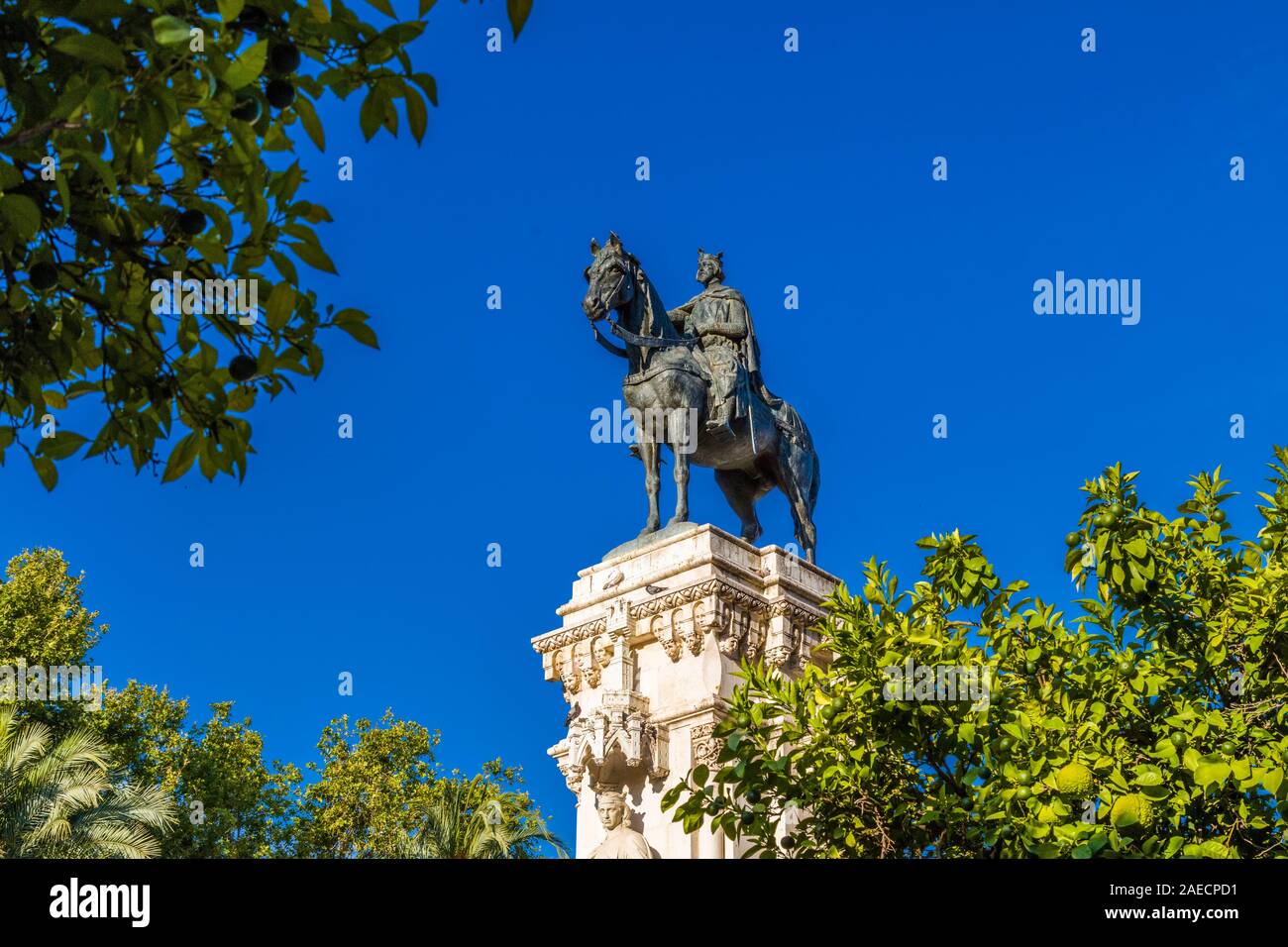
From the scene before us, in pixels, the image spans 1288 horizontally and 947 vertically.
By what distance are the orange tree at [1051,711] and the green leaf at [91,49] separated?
762 centimetres

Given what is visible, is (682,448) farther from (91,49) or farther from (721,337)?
(91,49)

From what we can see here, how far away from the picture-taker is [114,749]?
3794cm

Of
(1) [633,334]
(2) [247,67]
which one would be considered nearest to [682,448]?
(1) [633,334]

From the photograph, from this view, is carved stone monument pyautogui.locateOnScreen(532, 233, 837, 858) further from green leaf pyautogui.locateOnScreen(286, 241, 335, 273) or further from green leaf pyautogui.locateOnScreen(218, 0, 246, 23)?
green leaf pyautogui.locateOnScreen(218, 0, 246, 23)

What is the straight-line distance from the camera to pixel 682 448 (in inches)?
779

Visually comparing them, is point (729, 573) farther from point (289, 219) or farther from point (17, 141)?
point (17, 141)

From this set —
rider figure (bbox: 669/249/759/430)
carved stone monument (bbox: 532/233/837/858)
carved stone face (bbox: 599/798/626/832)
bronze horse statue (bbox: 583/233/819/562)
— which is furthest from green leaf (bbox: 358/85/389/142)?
rider figure (bbox: 669/249/759/430)

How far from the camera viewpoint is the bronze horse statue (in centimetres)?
1967

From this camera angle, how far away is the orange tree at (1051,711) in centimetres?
1109

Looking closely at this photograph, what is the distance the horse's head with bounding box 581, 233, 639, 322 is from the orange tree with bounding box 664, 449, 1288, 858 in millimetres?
7234

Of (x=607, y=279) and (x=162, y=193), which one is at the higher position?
(x=607, y=279)

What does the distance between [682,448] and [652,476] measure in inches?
21.6
